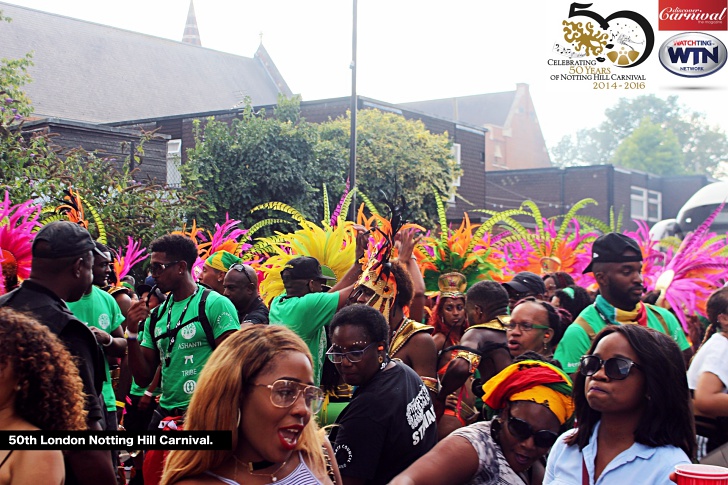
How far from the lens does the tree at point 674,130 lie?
79000 millimetres

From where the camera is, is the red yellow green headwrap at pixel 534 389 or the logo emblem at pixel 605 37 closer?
the red yellow green headwrap at pixel 534 389

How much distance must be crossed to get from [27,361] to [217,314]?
2.36 meters

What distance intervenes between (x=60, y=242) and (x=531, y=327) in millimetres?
2728

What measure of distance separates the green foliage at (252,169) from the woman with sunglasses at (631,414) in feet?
39.6

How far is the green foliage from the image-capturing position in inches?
600

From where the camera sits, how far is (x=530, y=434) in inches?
128

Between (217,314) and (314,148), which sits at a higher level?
(314,148)

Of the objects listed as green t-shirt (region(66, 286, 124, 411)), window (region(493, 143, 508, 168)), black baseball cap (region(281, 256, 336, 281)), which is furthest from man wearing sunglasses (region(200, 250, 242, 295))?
window (region(493, 143, 508, 168))

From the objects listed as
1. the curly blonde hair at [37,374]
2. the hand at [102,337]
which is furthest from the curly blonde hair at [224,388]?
the hand at [102,337]

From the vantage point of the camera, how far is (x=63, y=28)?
119 feet

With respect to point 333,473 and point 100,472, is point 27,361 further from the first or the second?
point 333,473

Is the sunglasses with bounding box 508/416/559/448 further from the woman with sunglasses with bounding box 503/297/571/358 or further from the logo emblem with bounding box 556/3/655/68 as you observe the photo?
the logo emblem with bounding box 556/3/655/68

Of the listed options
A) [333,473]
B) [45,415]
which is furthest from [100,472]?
[333,473]

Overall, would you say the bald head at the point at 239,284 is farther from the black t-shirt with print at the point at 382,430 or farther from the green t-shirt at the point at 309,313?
the black t-shirt with print at the point at 382,430
